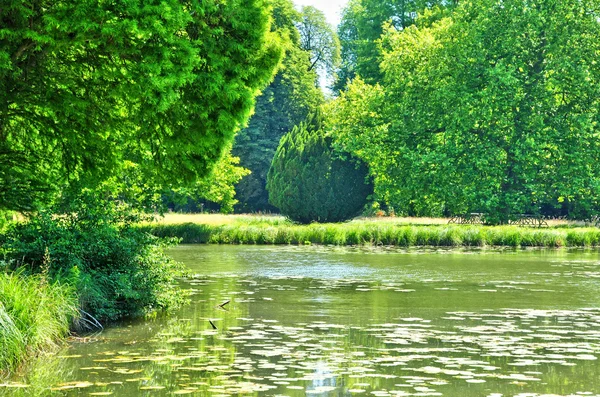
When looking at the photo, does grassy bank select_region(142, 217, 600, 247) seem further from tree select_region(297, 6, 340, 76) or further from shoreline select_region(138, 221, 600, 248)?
tree select_region(297, 6, 340, 76)

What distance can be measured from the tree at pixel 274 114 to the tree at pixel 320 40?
5.23 m

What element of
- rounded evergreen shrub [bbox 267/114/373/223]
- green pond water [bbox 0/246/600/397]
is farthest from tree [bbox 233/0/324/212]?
green pond water [bbox 0/246/600/397]

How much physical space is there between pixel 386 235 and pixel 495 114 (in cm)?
1112

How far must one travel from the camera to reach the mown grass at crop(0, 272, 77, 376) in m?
10.2

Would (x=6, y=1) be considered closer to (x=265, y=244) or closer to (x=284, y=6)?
(x=265, y=244)

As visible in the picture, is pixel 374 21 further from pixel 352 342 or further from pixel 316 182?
pixel 352 342

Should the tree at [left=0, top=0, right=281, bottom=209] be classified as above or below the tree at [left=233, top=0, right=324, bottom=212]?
below

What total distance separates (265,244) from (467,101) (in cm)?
1303

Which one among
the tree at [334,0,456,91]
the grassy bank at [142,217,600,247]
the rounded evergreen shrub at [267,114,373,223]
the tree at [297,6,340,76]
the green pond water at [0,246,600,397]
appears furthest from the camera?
the tree at [297,6,340,76]

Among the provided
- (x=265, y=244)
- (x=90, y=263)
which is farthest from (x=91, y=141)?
(x=265, y=244)

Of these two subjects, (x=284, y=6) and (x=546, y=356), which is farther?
(x=284, y=6)

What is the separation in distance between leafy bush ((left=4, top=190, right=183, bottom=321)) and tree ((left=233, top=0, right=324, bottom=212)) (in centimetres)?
4497

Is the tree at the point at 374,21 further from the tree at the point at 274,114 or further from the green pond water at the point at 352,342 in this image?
the green pond water at the point at 352,342

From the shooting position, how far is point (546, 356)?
1121cm
